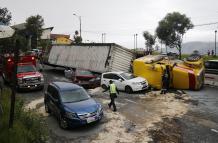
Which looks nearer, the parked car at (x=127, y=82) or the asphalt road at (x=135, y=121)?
the asphalt road at (x=135, y=121)

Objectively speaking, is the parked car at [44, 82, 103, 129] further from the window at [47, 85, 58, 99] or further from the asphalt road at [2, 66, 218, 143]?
the asphalt road at [2, 66, 218, 143]

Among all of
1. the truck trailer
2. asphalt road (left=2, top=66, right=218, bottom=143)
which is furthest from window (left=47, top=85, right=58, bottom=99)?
the truck trailer

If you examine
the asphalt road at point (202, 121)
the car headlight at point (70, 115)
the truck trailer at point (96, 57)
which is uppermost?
the truck trailer at point (96, 57)

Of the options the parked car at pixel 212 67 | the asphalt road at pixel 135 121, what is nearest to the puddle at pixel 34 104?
the asphalt road at pixel 135 121

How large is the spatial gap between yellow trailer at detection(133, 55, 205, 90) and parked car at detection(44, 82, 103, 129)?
29.6 feet

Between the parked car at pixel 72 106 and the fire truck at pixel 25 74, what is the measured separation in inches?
264

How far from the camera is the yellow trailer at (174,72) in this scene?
22788mm

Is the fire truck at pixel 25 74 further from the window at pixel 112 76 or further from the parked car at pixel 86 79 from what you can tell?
the window at pixel 112 76

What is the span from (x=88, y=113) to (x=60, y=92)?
2.25 metres

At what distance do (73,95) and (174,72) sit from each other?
10.3 meters

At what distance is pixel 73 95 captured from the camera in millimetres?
15195

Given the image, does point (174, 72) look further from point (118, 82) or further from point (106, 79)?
point (106, 79)

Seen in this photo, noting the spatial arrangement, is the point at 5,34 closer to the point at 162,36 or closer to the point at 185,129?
the point at 185,129

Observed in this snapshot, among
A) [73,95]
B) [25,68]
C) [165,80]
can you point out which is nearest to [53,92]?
[73,95]
